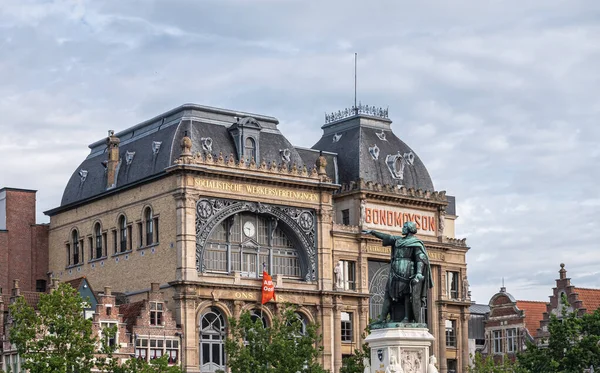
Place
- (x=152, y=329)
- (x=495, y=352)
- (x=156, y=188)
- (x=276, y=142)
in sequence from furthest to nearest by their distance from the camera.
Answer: (x=495, y=352) → (x=276, y=142) → (x=156, y=188) → (x=152, y=329)

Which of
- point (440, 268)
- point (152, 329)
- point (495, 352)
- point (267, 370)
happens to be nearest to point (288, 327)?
point (267, 370)

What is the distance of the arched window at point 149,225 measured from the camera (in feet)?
313

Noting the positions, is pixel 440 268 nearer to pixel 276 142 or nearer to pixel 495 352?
pixel 495 352

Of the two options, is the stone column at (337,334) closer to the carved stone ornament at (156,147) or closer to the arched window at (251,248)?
the arched window at (251,248)

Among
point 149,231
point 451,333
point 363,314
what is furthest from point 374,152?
point 149,231

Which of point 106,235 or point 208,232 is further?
point 106,235

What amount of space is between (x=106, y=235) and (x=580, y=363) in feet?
127

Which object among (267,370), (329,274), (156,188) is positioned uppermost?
(156,188)

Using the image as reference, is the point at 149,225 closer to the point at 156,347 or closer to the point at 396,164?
the point at 156,347

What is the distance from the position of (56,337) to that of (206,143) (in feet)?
87.1

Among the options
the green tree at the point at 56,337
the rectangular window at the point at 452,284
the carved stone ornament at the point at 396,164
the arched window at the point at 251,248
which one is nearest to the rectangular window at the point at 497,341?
the rectangular window at the point at 452,284

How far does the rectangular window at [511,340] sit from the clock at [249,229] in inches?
1039

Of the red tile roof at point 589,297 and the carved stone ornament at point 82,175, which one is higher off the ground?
the carved stone ornament at point 82,175

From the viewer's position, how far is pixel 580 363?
76.8m
